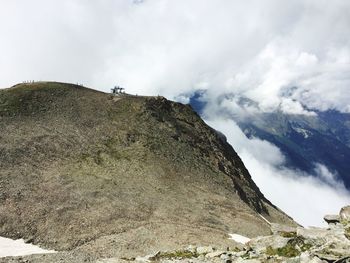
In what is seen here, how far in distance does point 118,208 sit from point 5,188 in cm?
1874

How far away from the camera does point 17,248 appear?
60906mm

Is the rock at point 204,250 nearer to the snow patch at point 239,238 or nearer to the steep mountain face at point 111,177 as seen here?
the steep mountain face at point 111,177

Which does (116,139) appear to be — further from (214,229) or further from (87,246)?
(87,246)

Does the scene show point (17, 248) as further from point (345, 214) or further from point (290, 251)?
point (345, 214)

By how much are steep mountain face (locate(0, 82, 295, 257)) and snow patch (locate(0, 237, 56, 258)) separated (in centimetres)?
168

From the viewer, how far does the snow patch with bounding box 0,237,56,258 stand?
59.2 metres

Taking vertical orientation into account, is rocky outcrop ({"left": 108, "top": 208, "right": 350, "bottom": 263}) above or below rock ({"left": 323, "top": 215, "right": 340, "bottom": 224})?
below

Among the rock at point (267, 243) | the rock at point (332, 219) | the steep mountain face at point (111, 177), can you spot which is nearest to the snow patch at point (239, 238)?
the steep mountain face at point (111, 177)

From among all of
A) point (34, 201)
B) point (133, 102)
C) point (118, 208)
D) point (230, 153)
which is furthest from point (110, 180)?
point (230, 153)

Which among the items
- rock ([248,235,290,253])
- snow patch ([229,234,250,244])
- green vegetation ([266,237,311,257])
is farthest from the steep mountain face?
green vegetation ([266,237,311,257])

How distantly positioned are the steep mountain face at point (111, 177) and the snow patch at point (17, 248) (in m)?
1.68

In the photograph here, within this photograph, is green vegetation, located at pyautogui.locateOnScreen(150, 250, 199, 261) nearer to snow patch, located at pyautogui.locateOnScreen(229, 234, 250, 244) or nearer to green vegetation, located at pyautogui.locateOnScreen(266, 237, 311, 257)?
green vegetation, located at pyautogui.locateOnScreen(266, 237, 311, 257)

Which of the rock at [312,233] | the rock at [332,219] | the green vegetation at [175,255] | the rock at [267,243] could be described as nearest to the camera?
the rock at [312,233]

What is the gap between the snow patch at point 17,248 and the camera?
59.2m
